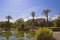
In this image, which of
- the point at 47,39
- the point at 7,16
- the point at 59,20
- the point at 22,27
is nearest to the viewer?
the point at 47,39

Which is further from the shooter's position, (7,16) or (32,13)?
(7,16)

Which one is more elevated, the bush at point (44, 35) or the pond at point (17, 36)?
the bush at point (44, 35)

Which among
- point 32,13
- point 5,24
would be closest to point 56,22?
point 32,13

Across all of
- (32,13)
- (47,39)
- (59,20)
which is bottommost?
(47,39)

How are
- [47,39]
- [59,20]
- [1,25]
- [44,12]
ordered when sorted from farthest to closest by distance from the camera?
[1,25] → [44,12] → [59,20] → [47,39]

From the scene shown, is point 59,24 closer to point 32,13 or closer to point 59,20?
point 59,20

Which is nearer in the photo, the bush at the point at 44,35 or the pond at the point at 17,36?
the bush at the point at 44,35

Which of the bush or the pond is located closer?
the bush

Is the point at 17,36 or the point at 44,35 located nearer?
the point at 44,35

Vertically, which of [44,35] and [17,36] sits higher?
[44,35]

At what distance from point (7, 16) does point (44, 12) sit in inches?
742

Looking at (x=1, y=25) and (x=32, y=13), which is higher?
(x=32, y=13)

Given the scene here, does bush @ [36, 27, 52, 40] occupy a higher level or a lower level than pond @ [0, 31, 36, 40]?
higher

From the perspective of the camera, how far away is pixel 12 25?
5909 centimetres
